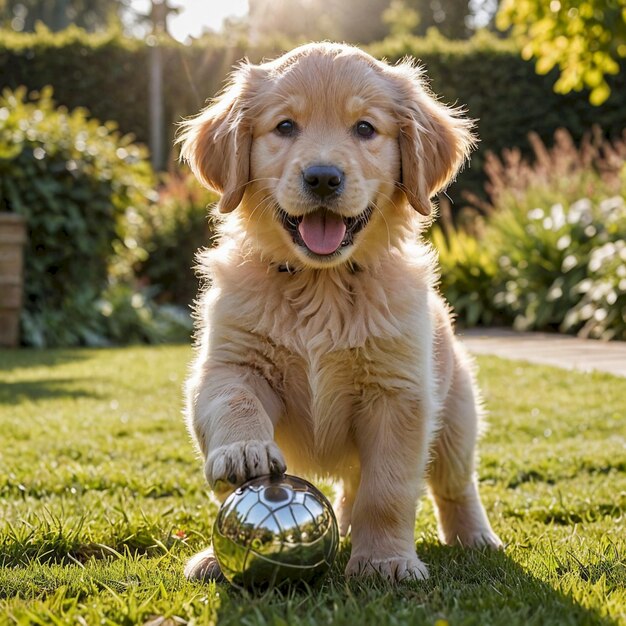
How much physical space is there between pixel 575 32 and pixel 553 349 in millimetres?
2658

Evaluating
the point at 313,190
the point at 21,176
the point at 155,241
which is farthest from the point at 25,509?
the point at 155,241

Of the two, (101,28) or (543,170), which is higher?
(101,28)

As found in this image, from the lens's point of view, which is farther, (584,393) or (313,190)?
(584,393)

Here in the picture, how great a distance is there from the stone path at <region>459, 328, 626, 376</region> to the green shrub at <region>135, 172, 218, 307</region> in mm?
4060

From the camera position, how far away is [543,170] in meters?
11.1

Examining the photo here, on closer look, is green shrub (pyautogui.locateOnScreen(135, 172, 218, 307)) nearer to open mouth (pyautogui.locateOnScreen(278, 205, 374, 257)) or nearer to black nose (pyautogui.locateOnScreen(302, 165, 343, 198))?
open mouth (pyautogui.locateOnScreen(278, 205, 374, 257))

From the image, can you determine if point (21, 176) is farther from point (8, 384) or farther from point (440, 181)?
point (440, 181)

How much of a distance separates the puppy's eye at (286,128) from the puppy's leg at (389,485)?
2.97 ft

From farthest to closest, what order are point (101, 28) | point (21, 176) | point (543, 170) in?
1. point (101, 28)
2. point (543, 170)
3. point (21, 176)

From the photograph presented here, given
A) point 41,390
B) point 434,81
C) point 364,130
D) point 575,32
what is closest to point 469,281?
point 575,32

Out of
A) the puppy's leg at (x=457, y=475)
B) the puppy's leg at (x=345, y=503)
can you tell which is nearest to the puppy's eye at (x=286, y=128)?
the puppy's leg at (x=457, y=475)

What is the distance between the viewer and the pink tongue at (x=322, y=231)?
9.36ft

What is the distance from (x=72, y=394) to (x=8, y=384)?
63cm

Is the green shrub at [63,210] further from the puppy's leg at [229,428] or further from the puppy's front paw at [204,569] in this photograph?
the puppy's front paw at [204,569]
